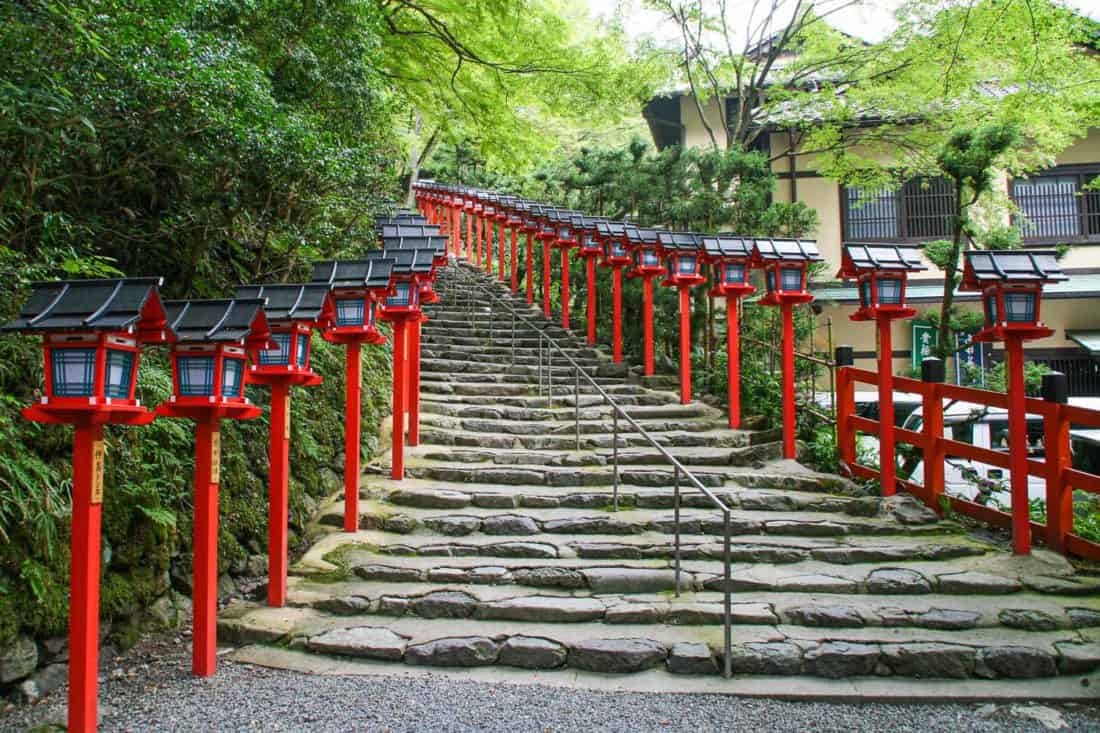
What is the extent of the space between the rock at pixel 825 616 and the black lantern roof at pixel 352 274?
433cm

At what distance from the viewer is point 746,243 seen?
9547 millimetres

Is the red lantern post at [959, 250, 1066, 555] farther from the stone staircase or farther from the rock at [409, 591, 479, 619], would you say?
the rock at [409, 591, 479, 619]

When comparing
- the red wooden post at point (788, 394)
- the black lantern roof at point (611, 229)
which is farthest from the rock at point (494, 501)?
the black lantern roof at point (611, 229)

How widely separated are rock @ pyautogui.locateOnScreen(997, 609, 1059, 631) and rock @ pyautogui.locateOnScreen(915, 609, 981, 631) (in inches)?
7.5

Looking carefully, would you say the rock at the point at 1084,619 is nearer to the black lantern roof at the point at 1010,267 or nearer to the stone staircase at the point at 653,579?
the stone staircase at the point at 653,579

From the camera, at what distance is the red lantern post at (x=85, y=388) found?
3551mm

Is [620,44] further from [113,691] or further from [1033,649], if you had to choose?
[113,691]

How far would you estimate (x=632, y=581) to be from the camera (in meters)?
5.76

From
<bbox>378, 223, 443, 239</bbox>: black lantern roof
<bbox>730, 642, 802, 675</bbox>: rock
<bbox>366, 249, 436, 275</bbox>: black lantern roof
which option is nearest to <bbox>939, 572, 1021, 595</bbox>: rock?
<bbox>730, 642, 802, 675</bbox>: rock

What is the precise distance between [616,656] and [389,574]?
2.14 meters

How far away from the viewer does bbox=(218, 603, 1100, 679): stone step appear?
4715 millimetres

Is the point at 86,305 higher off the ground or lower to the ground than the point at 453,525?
higher

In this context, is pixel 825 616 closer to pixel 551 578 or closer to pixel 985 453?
pixel 551 578

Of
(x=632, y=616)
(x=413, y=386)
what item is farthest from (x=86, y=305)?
(x=413, y=386)
